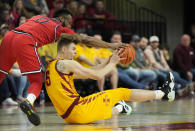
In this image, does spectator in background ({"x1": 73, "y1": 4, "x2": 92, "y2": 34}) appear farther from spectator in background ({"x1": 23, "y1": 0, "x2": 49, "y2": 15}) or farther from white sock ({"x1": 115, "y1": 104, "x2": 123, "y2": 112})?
white sock ({"x1": 115, "y1": 104, "x2": 123, "y2": 112})

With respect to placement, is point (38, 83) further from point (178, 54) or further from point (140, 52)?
point (178, 54)

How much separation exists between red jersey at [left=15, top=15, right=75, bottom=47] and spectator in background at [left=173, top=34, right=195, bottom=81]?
6.70m

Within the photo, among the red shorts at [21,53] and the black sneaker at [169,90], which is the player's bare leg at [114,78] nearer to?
the black sneaker at [169,90]

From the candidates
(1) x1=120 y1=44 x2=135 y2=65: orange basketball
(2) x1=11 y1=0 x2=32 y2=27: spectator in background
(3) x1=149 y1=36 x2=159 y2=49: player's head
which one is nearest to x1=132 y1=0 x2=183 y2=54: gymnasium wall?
(3) x1=149 y1=36 x2=159 y2=49: player's head

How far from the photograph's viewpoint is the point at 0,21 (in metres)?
9.18

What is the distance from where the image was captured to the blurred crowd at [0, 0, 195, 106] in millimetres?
8133

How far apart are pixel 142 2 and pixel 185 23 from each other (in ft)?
6.48

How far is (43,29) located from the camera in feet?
16.4

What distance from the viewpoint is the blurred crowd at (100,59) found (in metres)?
8.13

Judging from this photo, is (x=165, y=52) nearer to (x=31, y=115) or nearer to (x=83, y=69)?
(x=83, y=69)

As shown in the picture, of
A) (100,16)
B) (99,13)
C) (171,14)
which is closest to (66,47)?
(100,16)

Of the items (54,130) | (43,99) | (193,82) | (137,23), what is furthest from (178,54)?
(54,130)

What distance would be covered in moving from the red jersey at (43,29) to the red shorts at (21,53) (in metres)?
0.09

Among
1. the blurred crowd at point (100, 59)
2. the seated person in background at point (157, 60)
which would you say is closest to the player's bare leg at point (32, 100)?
the blurred crowd at point (100, 59)
